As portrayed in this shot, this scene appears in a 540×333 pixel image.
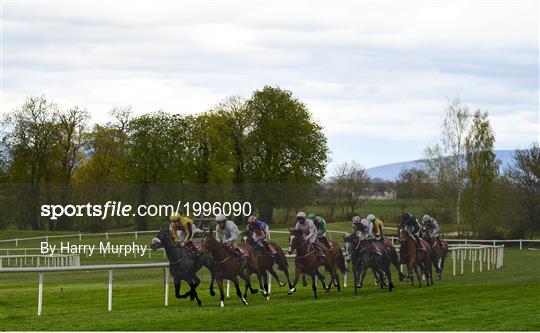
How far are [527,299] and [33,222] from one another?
1467 centimetres

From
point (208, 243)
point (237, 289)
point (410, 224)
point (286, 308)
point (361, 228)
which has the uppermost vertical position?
point (410, 224)

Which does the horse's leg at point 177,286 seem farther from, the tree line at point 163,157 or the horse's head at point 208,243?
the tree line at point 163,157

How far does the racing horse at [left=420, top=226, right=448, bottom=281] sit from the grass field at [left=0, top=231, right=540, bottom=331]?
0.40 m

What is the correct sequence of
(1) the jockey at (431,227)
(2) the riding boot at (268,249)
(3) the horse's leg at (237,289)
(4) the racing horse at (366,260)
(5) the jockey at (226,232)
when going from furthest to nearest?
1. (1) the jockey at (431,227)
2. (4) the racing horse at (366,260)
3. (2) the riding boot at (268,249)
4. (5) the jockey at (226,232)
5. (3) the horse's leg at (237,289)

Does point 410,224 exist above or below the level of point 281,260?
above

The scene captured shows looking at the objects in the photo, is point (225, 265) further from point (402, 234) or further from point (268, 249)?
point (402, 234)

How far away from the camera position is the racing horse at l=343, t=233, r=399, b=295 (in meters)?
23.4

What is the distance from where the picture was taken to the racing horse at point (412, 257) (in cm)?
Answer: 2575

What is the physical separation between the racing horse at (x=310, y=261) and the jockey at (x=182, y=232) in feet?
7.68

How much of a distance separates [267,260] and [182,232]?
2556 mm

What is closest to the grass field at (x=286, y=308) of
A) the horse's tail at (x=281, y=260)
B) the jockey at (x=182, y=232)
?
the horse's tail at (x=281, y=260)

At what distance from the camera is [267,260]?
73.0 feet

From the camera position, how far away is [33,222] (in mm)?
30625

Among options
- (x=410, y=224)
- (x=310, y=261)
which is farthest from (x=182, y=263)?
(x=410, y=224)
